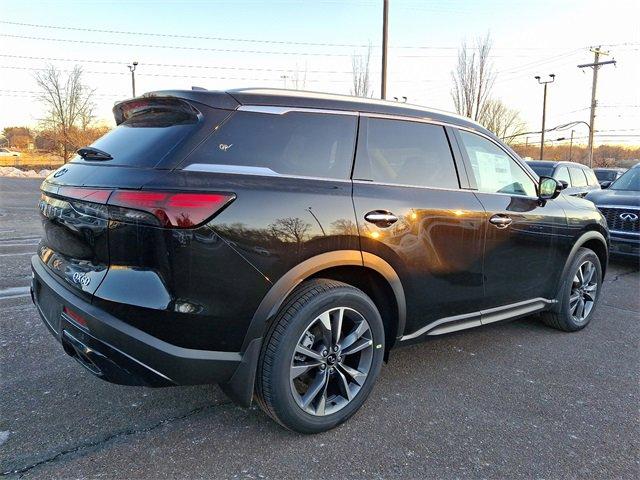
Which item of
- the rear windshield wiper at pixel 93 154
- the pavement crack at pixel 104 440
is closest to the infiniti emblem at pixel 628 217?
the pavement crack at pixel 104 440

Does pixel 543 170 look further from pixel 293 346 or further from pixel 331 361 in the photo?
pixel 293 346

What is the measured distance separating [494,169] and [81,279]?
299 centimetres

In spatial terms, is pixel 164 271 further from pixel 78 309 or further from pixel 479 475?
pixel 479 475

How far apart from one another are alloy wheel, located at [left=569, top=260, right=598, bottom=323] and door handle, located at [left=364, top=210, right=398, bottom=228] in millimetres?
2539

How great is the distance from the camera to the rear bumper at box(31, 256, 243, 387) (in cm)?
221

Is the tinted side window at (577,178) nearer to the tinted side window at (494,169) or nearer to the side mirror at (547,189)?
the side mirror at (547,189)

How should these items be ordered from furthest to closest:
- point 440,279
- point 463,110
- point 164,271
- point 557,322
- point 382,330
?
1. point 463,110
2. point 557,322
3. point 440,279
4. point 382,330
5. point 164,271

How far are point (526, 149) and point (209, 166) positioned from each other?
6129cm

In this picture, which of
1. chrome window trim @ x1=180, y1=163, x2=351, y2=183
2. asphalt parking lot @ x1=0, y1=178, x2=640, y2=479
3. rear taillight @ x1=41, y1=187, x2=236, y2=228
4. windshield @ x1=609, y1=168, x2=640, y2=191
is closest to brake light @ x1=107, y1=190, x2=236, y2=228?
rear taillight @ x1=41, y1=187, x2=236, y2=228

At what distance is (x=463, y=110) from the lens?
78.7ft

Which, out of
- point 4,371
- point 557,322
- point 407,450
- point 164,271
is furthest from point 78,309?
point 557,322

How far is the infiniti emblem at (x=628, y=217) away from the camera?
7234 mm

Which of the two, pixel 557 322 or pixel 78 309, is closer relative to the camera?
pixel 78 309

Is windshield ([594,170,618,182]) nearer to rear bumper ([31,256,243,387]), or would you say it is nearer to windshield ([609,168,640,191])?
windshield ([609,168,640,191])
